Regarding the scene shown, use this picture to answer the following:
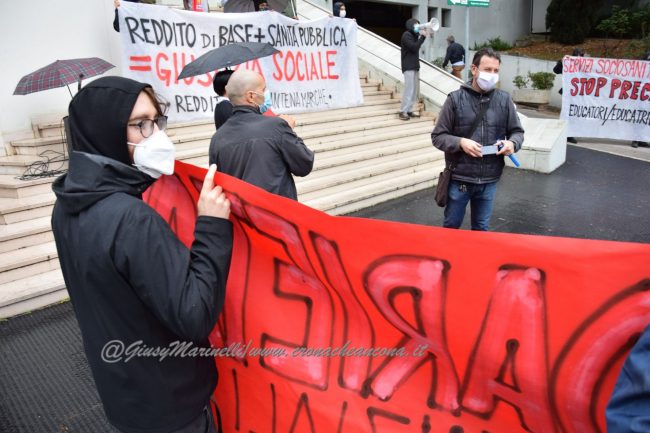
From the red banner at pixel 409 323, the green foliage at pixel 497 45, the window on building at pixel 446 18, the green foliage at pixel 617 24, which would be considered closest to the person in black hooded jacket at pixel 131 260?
the red banner at pixel 409 323

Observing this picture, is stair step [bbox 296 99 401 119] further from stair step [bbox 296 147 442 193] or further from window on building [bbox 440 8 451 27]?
window on building [bbox 440 8 451 27]

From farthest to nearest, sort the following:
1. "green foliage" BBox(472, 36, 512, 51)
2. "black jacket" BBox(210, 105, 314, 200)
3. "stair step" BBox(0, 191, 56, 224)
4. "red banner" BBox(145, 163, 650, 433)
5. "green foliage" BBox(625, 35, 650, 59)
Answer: "green foliage" BBox(472, 36, 512, 51)
"green foliage" BBox(625, 35, 650, 59)
"stair step" BBox(0, 191, 56, 224)
"black jacket" BBox(210, 105, 314, 200)
"red banner" BBox(145, 163, 650, 433)

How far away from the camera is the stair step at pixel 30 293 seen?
3.78 meters

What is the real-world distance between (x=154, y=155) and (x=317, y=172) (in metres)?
5.33

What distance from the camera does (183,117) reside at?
6.10m

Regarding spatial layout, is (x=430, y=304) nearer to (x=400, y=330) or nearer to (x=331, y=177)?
(x=400, y=330)

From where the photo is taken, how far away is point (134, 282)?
4.04 feet

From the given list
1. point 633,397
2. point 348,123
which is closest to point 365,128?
point 348,123

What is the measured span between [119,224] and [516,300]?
1.07 metres

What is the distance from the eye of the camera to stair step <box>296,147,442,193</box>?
6.35m

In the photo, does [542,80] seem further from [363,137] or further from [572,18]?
[363,137]

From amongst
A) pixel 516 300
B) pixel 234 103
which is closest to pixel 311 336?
pixel 516 300

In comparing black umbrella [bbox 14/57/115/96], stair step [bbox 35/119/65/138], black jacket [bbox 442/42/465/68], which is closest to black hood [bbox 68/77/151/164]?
black umbrella [bbox 14/57/115/96]

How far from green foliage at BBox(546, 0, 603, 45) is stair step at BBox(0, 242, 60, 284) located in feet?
76.8
